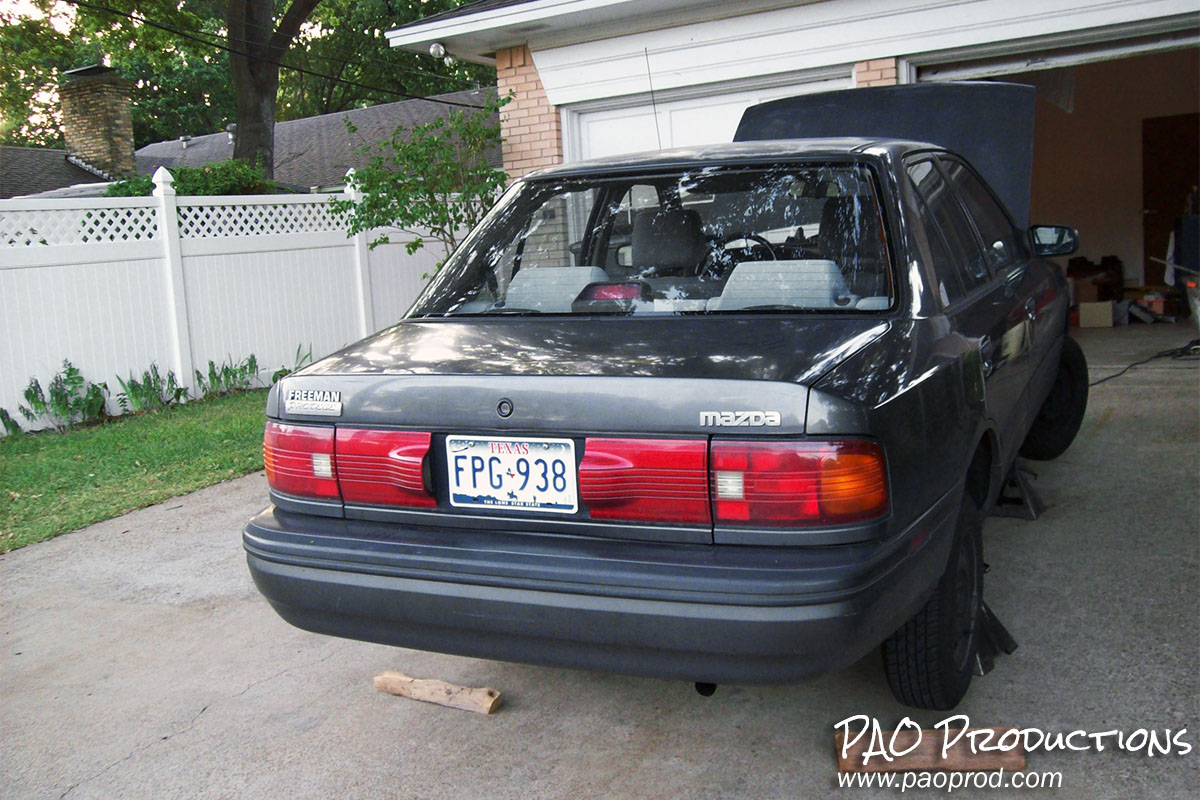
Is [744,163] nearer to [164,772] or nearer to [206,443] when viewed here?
[164,772]

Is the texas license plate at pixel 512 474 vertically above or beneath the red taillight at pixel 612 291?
beneath

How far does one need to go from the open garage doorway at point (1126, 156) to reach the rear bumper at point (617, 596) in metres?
12.4

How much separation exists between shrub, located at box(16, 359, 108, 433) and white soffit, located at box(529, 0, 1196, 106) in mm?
4676

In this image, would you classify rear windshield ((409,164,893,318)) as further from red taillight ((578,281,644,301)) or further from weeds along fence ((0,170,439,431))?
weeds along fence ((0,170,439,431))

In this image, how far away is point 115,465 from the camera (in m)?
6.94

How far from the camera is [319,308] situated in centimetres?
1101

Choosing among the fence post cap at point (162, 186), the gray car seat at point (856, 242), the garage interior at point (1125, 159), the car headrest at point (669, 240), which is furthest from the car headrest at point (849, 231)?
the garage interior at point (1125, 159)

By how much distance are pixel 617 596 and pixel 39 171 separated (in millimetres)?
28116

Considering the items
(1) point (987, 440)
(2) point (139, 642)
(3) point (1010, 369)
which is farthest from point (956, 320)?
(2) point (139, 642)

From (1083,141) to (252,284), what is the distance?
34.2 ft

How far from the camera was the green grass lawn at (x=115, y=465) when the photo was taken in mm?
5863

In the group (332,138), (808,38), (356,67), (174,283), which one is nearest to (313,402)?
(808,38)

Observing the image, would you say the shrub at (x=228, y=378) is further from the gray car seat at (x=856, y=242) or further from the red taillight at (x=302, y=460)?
the gray car seat at (x=856, y=242)

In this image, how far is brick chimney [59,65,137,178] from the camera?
2519 cm
